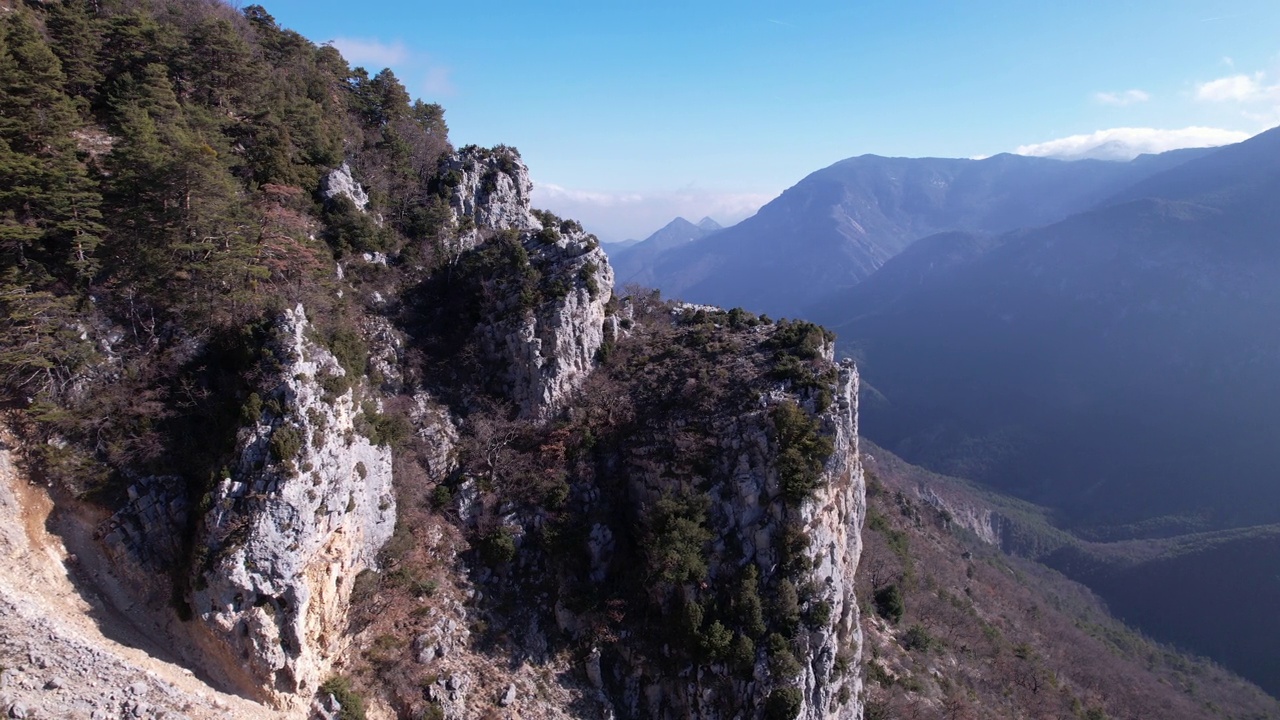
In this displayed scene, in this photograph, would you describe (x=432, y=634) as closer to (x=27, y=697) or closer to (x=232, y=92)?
(x=27, y=697)

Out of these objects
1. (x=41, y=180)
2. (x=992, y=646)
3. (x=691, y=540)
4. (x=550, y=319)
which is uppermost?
(x=41, y=180)

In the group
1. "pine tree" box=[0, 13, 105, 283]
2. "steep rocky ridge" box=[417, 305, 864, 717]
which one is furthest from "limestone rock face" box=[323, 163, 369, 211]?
"steep rocky ridge" box=[417, 305, 864, 717]

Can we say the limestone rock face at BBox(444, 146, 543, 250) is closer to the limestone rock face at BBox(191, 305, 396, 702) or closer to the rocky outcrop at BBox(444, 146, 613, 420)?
the rocky outcrop at BBox(444, 146, 613, 420)

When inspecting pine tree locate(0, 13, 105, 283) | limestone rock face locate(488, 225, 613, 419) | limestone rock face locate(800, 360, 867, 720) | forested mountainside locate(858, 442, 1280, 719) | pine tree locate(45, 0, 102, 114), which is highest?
pine tree locate(45, 0, 102, 114)

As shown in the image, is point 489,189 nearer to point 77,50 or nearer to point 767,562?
point 77,50

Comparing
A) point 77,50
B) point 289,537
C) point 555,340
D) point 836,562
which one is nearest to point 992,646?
point 836,562
